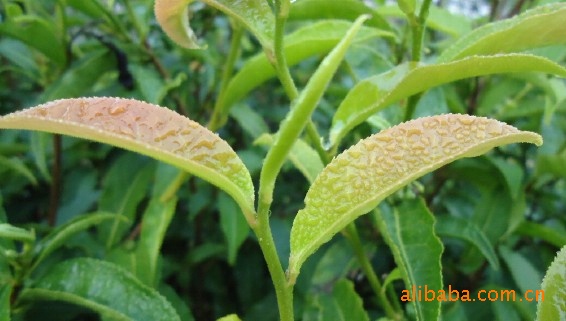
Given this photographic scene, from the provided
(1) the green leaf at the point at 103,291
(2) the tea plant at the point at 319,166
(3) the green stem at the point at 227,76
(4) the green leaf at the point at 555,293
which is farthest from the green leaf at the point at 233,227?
(4) the green leaf at the point at 555,293

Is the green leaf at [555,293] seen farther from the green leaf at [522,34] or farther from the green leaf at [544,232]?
the green leaf at [544,232]

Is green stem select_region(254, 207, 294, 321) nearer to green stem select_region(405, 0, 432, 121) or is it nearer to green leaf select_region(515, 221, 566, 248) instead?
green stem select_region(405, 0, 432, 121)

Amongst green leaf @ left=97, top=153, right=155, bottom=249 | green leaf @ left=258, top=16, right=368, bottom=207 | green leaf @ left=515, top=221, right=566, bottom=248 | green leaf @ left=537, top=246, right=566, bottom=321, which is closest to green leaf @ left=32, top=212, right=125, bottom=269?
green leaf @ left=97, top=153, right=155, bottom=249

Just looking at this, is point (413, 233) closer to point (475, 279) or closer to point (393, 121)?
point (393, 121)

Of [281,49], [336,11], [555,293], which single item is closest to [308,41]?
[336,11]

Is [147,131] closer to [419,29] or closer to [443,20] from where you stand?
[419,29]

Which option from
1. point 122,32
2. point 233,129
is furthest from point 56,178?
point 233,129
